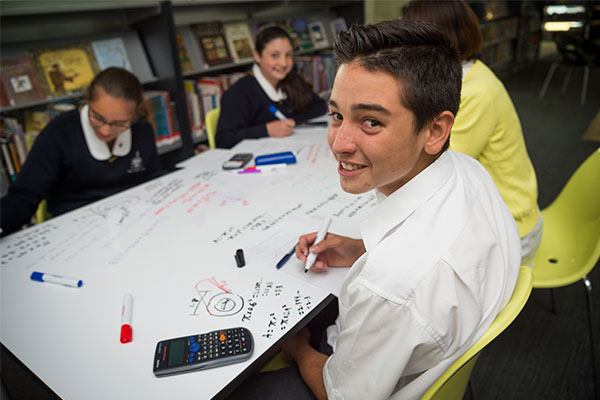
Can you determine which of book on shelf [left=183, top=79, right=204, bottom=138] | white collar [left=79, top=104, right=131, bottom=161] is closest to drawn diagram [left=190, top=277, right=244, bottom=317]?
white collar [left=79, top=104, right=131, bottom=161]

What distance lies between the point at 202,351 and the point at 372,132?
1.67 feet

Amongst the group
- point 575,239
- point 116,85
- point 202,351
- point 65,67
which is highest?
point 65,67

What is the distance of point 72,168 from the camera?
1661mm

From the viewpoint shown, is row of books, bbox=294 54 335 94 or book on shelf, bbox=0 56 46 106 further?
row of books, bbox=294 54 335 94

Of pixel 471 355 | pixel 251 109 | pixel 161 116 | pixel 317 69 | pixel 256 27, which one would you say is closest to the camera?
pixel 471 355

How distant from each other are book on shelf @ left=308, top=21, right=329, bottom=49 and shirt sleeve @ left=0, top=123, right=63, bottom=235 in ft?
8.96

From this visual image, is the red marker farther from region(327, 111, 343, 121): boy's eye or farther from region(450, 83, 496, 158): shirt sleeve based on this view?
region(450, 83, 496, 158): shirt sleeve

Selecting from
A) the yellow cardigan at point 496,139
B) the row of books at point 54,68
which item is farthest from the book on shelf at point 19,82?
the yellow cardigan at point 496,139

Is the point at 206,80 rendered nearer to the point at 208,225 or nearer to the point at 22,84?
the point at 22,84

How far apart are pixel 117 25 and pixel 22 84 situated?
0.84 meters

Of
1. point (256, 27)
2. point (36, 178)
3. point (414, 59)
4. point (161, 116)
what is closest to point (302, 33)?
point (256, 27)

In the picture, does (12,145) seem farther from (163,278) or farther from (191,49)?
(163,278)

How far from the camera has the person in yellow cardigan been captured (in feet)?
4.04

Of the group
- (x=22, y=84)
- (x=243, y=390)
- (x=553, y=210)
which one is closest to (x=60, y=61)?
(x=22, y=84)
